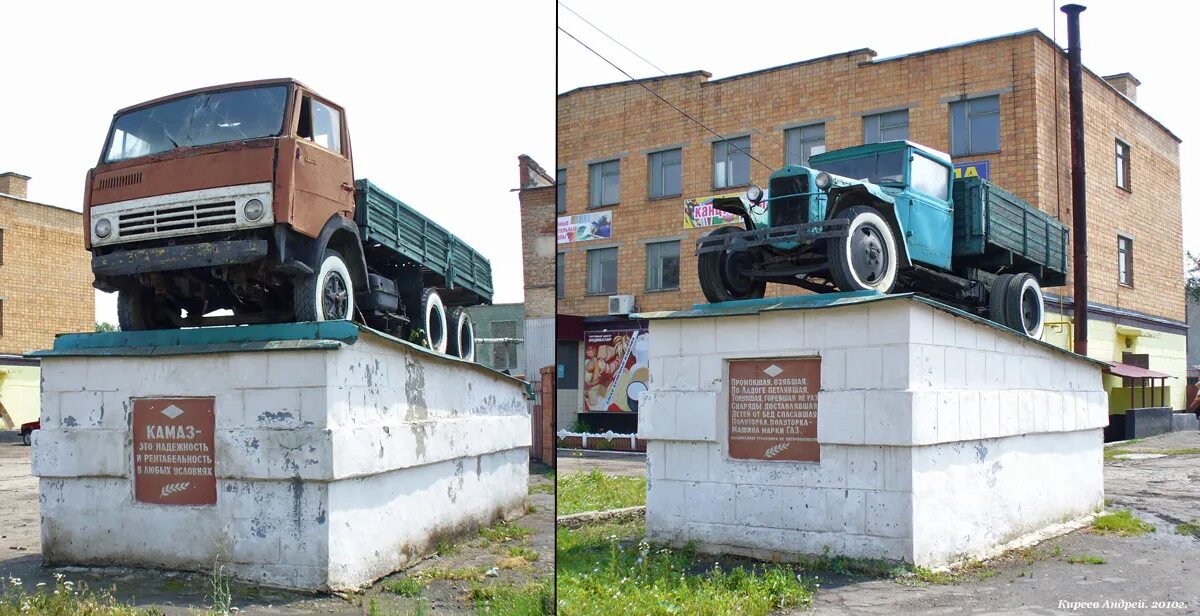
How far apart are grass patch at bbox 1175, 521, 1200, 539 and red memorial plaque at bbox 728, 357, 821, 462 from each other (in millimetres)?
3656

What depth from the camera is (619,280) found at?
11.9 metres

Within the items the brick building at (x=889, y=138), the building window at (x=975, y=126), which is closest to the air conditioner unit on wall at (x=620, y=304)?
the brick building at (x=889, y=138)

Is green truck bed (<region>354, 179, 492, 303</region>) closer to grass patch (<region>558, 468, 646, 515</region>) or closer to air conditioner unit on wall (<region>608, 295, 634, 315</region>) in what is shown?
grass patch (<region>558, 468, 646, 515</region>)

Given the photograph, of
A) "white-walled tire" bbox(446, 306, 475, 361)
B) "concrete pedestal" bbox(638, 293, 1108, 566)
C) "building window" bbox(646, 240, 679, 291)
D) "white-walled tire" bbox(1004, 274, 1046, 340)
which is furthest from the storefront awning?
"white-walled tire" bbox(446, 306, 475, 361)

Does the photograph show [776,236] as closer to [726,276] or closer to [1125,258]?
[726,276]

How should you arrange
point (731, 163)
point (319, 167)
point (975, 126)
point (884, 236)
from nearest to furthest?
point (319, 167), point (884, 236), point (731, 163), point (975, 126)

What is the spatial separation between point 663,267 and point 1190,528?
614 centimetres

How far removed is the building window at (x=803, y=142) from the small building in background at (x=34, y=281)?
40.1 feet

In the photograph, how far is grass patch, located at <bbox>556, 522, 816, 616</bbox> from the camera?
5.52m

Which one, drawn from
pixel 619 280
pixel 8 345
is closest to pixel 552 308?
pixel 8 345

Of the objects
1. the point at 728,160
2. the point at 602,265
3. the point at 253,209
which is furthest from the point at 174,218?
the point at 728,160

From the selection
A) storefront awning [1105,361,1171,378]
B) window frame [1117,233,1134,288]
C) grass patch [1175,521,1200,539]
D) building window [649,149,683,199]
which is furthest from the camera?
window frame [1117,233,1134,288]

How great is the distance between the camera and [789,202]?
806 cm

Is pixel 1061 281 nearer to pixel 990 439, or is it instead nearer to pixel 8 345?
pixel 990 439
